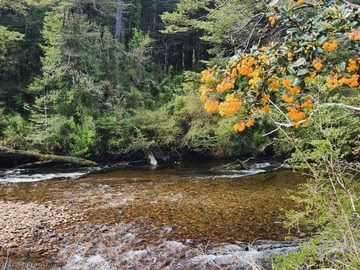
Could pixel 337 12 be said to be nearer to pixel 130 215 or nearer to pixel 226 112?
pixel 226 112

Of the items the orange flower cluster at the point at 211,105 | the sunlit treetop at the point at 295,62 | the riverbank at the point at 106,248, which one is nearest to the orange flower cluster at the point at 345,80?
the sunlit treetop at the point at 295,62

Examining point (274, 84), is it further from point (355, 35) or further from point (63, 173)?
point (63, 173)

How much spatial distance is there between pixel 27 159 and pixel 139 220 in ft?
23.8

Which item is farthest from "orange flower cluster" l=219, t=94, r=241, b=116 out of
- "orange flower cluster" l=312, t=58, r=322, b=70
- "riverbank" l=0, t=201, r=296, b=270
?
"riverbank" l=0, t=201, r=296, b=270

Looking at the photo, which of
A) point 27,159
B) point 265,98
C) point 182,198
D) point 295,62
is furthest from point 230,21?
point 295,62

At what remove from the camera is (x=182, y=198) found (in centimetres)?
751

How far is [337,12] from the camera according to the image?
1744 mm

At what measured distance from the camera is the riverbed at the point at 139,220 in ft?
15.2

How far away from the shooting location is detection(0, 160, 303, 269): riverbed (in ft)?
15.2

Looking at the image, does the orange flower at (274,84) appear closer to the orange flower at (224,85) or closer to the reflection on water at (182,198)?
the orange flower at (224,85)

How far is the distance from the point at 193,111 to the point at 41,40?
8485mm

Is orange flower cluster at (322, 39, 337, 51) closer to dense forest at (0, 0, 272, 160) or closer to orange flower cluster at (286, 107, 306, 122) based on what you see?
orange flower cluster at (286, 107, 306, 122)

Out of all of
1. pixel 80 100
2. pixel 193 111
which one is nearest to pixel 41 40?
pixel 80 100

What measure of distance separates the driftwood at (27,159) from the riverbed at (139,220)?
4.40 ft
